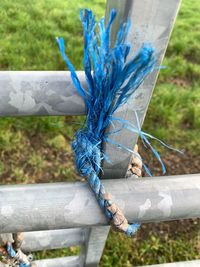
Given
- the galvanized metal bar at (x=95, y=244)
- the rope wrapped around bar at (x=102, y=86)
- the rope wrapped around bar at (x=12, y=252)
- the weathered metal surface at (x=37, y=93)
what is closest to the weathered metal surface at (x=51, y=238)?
the galvanized metal bar at (x=95, y=244)

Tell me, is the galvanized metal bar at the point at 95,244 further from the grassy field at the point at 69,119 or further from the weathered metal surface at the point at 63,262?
the grassy field at the point at 69,119

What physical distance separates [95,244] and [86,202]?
42 cm

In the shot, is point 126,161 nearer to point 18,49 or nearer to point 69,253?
point 69,253

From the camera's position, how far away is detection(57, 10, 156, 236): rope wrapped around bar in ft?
1.82

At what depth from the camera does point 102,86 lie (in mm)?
631

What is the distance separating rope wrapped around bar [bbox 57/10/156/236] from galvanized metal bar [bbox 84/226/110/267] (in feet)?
0.87

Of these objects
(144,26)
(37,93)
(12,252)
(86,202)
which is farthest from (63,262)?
(144,26)

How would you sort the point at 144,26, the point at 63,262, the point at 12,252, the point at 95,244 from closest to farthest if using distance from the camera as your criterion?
1. the point at 144,26
2. the point at 12,252
3. the point at 95,244
4. the point at 63,262

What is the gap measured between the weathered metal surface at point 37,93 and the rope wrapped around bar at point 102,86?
4 cm

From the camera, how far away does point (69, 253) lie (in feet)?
5.62

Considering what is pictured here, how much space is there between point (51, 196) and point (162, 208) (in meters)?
0.20

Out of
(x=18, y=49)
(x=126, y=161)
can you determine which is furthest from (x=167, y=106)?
(x=126, y=161)

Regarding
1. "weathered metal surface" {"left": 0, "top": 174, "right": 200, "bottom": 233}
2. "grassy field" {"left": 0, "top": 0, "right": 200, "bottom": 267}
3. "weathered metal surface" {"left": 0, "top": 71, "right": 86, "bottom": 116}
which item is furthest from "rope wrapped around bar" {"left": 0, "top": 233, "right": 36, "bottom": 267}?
"grassy field" {"left": 0, "top": 0, "right": 200, "bottom": 267}

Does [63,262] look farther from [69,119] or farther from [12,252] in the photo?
[69,119]
